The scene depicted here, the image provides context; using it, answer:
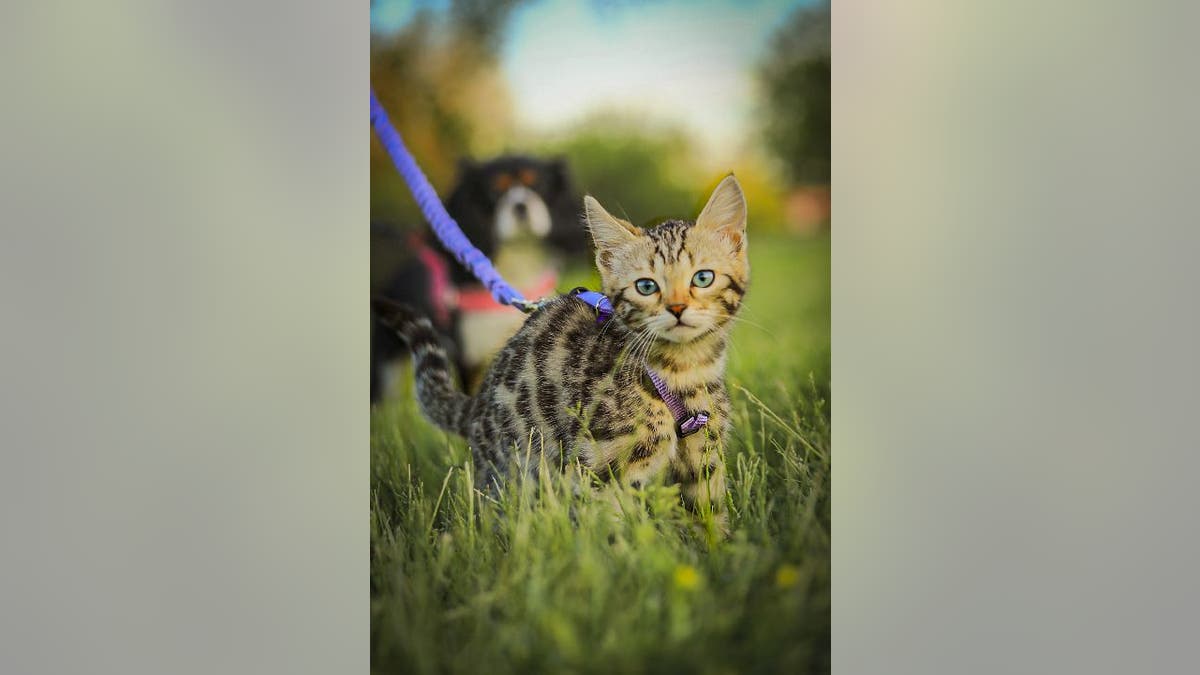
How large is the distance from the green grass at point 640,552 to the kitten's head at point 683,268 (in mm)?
45

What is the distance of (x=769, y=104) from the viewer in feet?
5.51

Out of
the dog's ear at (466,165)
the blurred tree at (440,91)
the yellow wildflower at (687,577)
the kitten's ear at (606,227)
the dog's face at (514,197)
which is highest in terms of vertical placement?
the blurred tree at (440,91)

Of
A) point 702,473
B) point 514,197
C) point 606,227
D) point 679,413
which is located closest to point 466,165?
point 514,197

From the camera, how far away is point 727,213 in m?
1.67

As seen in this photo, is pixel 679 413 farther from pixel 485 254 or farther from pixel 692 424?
pixel 485 254

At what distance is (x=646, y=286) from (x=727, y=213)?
0.19m

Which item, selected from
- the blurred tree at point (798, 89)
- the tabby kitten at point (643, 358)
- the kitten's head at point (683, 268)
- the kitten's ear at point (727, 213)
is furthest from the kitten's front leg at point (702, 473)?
the blurred tree at point (798, 89)

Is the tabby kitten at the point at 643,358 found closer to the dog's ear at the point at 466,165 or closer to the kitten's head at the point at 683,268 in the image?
the kitten's head at the point at 683,268

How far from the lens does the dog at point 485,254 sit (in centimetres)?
170

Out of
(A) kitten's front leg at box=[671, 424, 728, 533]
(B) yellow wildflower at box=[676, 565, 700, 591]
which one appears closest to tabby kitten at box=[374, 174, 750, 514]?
(A) kitten's front leg at box=[671, 424, 728, 533]
